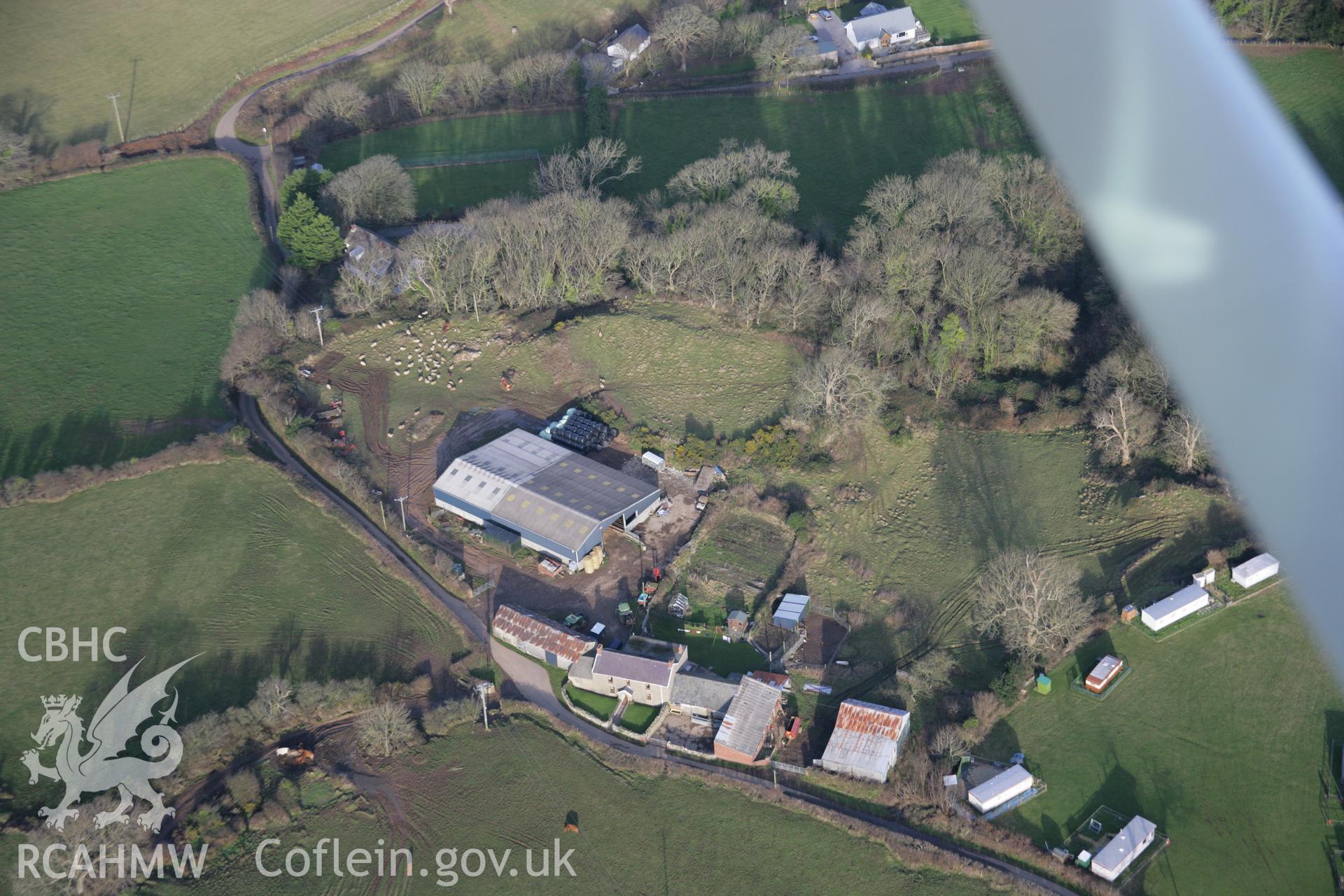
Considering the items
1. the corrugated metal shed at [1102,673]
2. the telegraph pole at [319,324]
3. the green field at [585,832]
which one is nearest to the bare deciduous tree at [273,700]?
the green field at [585,832]

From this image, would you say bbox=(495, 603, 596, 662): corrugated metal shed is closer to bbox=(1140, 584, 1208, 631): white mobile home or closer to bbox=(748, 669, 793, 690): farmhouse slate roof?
bbox=(748, 669, 793, 690): farmhouse slate roof

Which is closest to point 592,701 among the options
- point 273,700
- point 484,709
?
point 484,709

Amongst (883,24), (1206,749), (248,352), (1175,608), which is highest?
(883,24)

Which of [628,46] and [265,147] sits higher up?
[628,46]

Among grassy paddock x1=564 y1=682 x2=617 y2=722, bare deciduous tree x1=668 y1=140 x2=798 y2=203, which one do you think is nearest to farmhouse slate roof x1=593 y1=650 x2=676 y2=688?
grassy paddock x1=564 y1=682 x2=617 y2=722

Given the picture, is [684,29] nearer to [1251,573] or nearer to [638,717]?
[1251,573]

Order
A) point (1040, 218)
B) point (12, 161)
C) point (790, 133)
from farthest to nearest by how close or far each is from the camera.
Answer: point (790, 133)
point (12, 161)
point (1040, 218)
